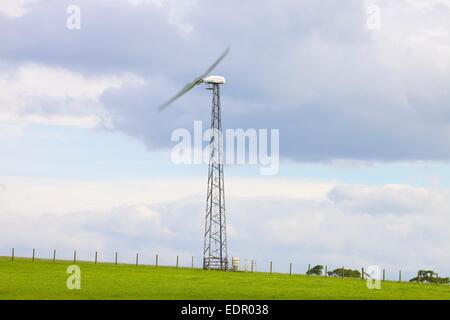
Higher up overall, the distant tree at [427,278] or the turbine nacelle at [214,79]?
the turbine nacelle at [214,79]

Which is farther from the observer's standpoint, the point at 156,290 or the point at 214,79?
the point at 214,79

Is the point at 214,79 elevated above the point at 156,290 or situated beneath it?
elevated above

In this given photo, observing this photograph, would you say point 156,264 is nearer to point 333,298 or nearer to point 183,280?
point 183,280

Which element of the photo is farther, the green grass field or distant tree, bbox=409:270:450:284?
distant tree, bbox=409:270:450:284

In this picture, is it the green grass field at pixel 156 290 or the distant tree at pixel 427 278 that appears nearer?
the green grass field at pixel 156 290

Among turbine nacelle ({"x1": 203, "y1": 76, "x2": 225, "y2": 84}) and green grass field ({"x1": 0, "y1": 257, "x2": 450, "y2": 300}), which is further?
turbine nacelle ({"x1": 203, "y1": 76, "x2": 225, "y2": 84})

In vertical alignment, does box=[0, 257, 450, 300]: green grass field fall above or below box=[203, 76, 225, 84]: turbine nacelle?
below

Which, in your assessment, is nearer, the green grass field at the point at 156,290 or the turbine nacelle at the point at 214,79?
the green grass field at the point at 156,290

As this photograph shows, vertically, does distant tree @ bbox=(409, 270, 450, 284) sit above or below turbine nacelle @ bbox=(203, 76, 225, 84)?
below

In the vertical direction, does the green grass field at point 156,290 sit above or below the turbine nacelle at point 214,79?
below

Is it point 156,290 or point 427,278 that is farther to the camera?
point 427,278

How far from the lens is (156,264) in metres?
127
